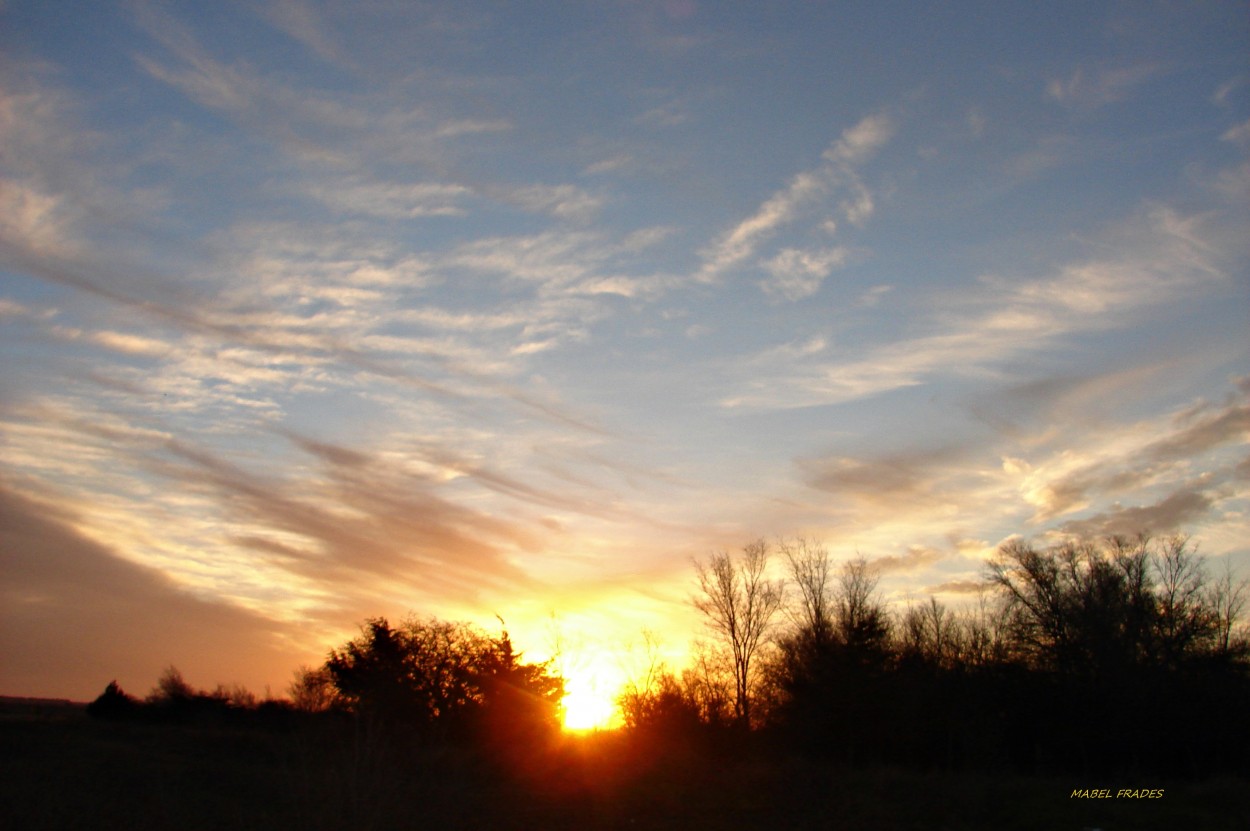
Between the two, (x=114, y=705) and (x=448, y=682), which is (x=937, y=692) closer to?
(x=448, y=682)

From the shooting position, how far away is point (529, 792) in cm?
3388

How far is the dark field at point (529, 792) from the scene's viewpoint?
74.7 feet

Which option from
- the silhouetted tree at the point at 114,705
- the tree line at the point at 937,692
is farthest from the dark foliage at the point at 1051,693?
the silhouetted tree at the point at 114,705

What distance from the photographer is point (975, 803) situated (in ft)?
100

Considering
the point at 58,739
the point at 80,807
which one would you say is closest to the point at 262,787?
the point at 80,807

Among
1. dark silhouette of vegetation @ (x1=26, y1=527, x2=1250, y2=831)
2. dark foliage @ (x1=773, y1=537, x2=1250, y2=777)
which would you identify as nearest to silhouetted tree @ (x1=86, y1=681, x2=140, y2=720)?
dark silhouette of vegetation @ (x1=26, y1=527, x2=1250, y2=831)

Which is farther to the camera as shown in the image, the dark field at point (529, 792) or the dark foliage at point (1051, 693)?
the dark foliage at point (1051, 693)

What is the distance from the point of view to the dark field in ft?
74.7

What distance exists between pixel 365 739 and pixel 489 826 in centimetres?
911

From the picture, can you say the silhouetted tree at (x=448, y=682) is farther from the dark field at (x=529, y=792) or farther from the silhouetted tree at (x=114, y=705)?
the silhouetted tree at (x=114, y=705)

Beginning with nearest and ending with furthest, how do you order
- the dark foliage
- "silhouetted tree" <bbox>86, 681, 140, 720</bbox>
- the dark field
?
the dark field, the dark foliage, "silhouetted tree" <bbox>86, 681, 140, 720</bbox>

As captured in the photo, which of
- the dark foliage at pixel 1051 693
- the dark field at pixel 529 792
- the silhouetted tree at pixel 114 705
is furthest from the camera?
the silhouetted tree at pixel 114 705

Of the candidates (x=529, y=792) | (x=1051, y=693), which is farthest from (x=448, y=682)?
(x=1051, y=693)

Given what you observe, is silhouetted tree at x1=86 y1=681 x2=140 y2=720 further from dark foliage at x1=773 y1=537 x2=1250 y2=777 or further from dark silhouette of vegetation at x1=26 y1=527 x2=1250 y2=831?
dark foliage at x1=773 y1=537 x2=1250 y2=777
